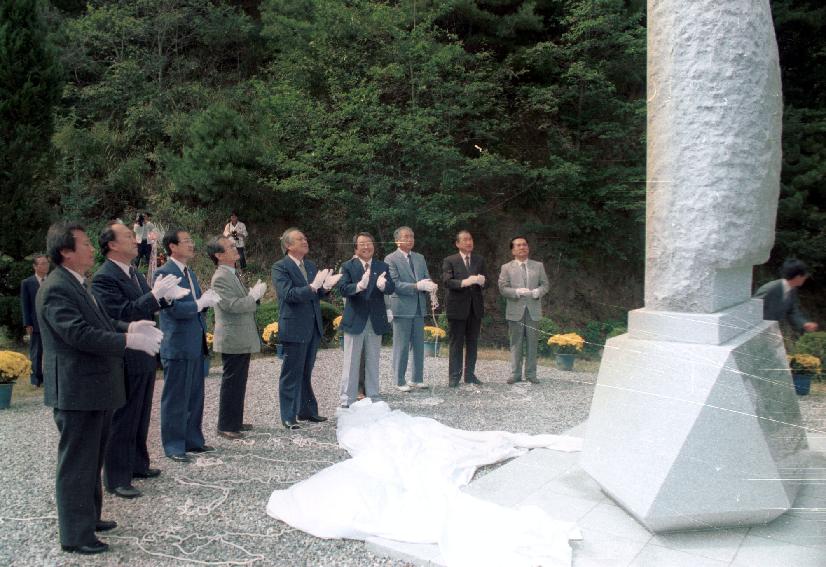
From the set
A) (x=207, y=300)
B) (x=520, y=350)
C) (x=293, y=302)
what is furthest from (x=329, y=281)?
(x=520, y=350)

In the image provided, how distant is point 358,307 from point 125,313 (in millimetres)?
2507

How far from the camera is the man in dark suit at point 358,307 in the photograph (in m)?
5.98

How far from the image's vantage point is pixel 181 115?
1700cm

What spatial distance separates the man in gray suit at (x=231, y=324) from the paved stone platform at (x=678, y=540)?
241cm

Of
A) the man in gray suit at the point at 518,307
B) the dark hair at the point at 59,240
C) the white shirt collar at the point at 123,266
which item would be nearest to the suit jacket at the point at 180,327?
the white shirt collar at the point at 123,266

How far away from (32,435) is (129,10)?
52.0 feet

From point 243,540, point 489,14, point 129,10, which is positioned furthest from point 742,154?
point 129,10

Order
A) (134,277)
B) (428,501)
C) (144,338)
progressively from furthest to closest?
(134,277)
(428,501)
(144,338)

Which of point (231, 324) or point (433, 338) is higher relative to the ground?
point (231, 324)

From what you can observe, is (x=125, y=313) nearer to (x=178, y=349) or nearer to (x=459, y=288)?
(x=178, y=349)

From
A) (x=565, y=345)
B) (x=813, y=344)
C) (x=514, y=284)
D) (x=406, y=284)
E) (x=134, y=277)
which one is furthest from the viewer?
(x=406, y=284)

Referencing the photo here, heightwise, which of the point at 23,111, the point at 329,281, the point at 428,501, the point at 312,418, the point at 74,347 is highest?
the point at 23,111

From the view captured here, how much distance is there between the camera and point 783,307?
1.43 metres

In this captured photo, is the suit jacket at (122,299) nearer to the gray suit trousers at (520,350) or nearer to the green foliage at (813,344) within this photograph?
the gray suit trousers at (520,350)
